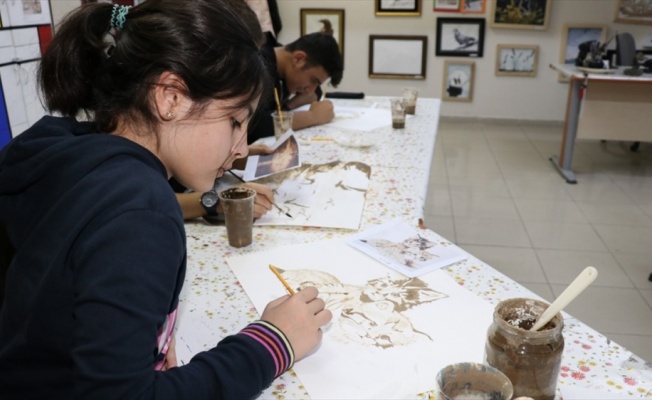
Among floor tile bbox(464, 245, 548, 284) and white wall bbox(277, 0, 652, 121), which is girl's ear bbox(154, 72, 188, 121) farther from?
white wall bbox(277, 0, 652, 121)

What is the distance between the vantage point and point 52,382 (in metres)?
0.70

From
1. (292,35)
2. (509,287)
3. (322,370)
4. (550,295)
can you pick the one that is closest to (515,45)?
(292,35)

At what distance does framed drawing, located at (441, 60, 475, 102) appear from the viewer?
4914mm

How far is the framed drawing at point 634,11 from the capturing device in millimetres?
4461

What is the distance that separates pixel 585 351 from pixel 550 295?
155cm

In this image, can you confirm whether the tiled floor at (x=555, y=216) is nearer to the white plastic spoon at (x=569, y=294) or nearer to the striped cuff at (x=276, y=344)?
the white plastic spoon at (x=569, y=294)

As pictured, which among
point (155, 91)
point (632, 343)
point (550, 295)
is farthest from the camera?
point (550, 295)

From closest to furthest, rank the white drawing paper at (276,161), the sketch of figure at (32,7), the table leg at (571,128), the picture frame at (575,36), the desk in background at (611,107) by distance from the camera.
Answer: the white drawing paper at (276,161)
the sketch of figure at (32,7)
the desk in background at (611,107)
the table leg at (571,128)
the picture frame at (575,36)

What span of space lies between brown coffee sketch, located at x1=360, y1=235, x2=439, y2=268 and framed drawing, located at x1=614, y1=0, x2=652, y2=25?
423 centimetres

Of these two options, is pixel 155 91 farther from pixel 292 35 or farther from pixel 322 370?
pixel 292 35

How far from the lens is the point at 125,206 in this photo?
24.7 inches

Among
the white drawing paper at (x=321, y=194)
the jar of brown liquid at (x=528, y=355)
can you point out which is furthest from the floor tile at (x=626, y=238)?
the jar of brown liquid at (x=528, y=355)

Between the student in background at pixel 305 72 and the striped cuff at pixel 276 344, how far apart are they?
1.57m

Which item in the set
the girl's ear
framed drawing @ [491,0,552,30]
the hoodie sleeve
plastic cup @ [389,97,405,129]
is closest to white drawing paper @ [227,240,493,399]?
the hoodie sleeve
